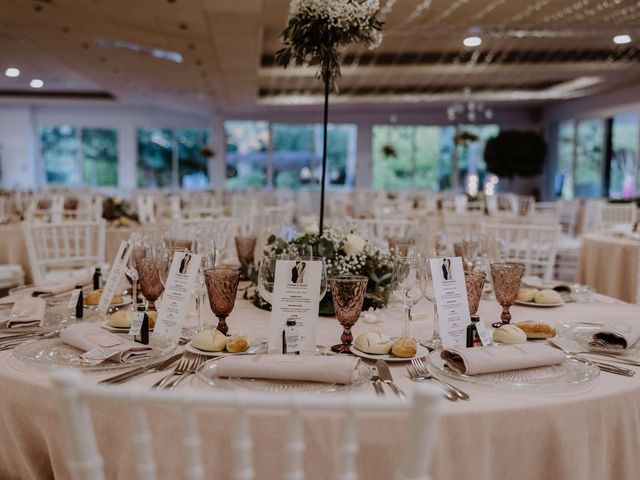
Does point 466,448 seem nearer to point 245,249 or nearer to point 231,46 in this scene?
point 245,249

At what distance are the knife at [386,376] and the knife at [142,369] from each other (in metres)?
0.47

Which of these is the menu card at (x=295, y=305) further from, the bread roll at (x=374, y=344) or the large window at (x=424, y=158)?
the large window at (x=424, y=158)

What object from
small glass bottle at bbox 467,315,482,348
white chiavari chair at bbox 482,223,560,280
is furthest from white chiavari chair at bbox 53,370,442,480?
white chiavari chair at bbox 482,223,560,280

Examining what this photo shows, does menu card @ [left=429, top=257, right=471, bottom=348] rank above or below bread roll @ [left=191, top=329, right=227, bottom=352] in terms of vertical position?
above

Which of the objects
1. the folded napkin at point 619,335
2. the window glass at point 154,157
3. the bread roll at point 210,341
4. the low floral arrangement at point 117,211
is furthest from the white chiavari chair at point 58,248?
the window glass at point 154,157

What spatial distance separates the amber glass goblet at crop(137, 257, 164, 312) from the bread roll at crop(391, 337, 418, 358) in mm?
704

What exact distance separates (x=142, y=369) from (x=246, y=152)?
54.8 ft

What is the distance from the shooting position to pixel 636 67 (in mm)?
11172

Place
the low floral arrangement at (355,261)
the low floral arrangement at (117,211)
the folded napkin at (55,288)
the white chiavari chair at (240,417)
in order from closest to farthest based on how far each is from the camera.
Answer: the white chiavari chair at (240,417) < the low floral arrangement at (355,261) < the folded napkin at (55,288) < the low floral arrangement at (117,211)

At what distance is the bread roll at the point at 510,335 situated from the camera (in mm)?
1528

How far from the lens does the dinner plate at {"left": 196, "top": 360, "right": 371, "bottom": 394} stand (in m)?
1.16

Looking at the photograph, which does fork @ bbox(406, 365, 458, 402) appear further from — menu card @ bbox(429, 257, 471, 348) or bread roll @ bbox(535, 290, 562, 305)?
bread roll @ bbox(535, 290, 562, 305)

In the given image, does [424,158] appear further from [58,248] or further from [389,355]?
[389,355]

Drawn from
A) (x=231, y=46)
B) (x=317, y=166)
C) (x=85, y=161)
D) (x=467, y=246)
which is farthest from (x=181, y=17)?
(x=85, y=161)
